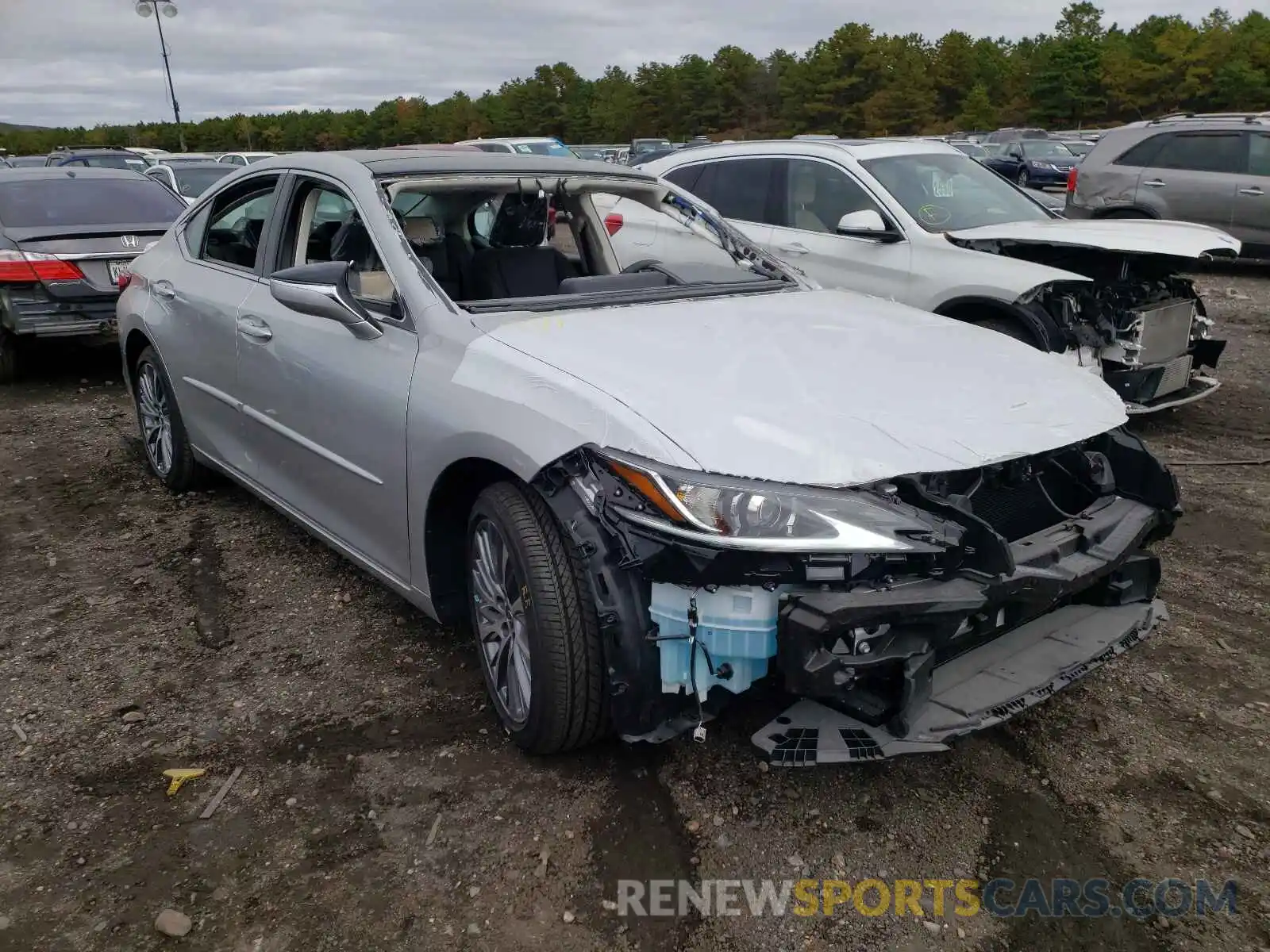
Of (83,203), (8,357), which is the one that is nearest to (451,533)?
(8,357)

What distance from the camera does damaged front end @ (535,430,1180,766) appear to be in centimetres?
229

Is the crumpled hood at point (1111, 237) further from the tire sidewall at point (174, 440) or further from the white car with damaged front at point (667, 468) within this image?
the tire sidewall at point (174, 440)

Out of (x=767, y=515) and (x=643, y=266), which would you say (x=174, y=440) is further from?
(x=767, y=515)

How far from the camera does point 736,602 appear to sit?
235 cm

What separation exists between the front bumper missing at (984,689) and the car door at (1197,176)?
10423 mm

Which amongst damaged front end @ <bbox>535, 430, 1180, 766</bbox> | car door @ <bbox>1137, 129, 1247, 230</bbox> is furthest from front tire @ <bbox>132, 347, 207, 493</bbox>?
car door @ <bbox>1137, 129, 1247, 230</bbox>

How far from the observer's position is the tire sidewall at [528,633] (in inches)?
102

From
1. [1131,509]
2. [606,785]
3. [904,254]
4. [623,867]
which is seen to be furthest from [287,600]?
[904,254]

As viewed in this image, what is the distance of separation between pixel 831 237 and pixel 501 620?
4.50 m

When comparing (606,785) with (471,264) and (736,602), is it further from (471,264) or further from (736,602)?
(471,264)

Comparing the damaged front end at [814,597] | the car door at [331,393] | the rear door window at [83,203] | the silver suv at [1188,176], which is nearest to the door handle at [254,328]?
the car door at [331,393]

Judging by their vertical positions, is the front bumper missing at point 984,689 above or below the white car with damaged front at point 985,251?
below

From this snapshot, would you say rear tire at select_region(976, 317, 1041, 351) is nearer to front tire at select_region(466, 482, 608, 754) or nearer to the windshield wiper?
the windshield wiper

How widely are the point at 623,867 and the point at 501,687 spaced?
27.3 inches
